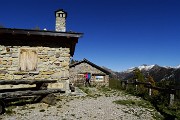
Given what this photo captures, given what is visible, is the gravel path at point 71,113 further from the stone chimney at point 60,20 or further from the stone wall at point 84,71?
the stone wall at point 84,71

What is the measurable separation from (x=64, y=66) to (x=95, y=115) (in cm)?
519

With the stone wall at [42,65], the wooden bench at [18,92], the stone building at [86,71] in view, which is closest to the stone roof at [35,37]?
the stone wall at [42,65]

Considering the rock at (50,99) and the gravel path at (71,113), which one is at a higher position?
the rock at (50,99)

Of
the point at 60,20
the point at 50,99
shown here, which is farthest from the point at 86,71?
the point at 50,99

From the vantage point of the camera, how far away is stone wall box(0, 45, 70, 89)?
484 inches

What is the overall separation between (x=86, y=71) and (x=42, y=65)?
68.7ft

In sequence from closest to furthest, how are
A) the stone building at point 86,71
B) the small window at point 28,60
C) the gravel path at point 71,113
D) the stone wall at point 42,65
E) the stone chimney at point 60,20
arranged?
the gravel path at point 71,113 < the stone wall at point 42,65 < the small window at point 28,60 < the stone chimney at point 60,20 < the stone building at point 86,71

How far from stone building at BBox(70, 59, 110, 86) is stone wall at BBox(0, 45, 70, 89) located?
19.6m

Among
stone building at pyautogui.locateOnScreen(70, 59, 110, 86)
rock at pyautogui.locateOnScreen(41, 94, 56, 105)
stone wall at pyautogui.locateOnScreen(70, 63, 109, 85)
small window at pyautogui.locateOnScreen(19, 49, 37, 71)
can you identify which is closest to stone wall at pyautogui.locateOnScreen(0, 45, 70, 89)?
small window at pyautogui.locateOnScreen(19, 49, 37, 71)

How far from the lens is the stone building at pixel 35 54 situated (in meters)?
12.3

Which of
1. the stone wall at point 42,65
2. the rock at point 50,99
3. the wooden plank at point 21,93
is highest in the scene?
the stone wall at point 42,65

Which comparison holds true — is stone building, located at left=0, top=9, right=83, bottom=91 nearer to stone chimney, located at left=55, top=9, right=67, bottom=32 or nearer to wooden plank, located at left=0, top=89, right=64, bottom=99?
stone chimney, located at left=55, top=9, right=67, bottom=32

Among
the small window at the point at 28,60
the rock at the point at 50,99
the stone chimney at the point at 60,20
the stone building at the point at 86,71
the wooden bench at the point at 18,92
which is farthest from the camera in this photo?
the stone building at the point at 86,71

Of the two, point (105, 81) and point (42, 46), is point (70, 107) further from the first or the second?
point (105, 81)
